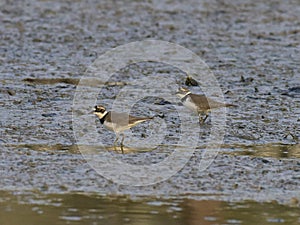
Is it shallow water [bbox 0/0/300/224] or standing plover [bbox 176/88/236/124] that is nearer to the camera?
shallow water [bbox 0/0/300/224]

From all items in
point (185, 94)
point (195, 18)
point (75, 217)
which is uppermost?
point (195, 18)

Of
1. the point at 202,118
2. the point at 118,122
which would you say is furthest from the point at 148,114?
the point at 118,122

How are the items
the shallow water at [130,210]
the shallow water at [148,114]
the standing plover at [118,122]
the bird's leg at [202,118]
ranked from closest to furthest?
the shallow water at [130,210]
the shallow water at [148,114]
the standing plover at [118,122]
the bird's leg at [202,118]

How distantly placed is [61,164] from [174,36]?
8.23 meters

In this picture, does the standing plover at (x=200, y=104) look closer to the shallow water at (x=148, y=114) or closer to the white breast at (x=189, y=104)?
the white breast at (x=189, y=104)

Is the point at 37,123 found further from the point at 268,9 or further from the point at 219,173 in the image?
the point at 268,9

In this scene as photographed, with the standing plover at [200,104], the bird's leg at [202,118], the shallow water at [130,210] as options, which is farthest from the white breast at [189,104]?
the shallow water at [130,210]

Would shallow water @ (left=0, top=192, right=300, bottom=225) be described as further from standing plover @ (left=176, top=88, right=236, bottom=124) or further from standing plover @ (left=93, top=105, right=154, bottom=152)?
standing plover @ (left=176, top=88, right=236, bottom=124)

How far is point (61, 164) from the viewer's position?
7.70 metres

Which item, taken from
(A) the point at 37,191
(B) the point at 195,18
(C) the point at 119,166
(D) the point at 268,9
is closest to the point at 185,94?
(C) the point at 119,166

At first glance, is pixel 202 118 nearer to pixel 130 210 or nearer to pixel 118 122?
pixel 118 122

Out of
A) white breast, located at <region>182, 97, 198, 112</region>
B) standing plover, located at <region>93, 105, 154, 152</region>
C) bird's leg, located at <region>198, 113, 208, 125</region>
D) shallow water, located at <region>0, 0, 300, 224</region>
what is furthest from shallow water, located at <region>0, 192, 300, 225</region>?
white breast, located at <region>182, 97, 198, 112</region>

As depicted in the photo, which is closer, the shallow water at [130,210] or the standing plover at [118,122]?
the shallow water at [130,210]

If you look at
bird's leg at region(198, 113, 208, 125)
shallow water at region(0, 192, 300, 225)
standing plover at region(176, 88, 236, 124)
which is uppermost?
standing plover at region(176, 88, 236, 124)
